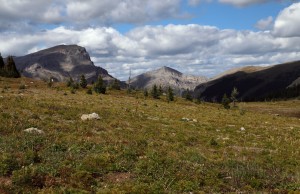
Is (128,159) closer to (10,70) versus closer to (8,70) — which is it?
(8,70)

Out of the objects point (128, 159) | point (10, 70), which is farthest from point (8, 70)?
point (128, 159)

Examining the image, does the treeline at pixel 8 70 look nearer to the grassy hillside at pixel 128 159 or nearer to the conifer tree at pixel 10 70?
the conifer tree at pixel 10 70

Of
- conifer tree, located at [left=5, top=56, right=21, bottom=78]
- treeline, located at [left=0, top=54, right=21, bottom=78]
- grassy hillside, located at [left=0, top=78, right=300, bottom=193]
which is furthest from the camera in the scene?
conifer tree, located at [left=5, top=56, right=21, bottom=78]

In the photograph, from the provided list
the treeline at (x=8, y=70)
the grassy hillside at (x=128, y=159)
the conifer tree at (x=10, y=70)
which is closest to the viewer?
the grassy hillside at (x=128, y=159)

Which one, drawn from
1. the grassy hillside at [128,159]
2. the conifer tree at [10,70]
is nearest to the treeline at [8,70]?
the conifer tree at [10,70]

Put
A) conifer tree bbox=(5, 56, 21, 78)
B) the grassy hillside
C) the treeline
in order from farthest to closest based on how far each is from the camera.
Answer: conifer tree bbox=(5, 56, 21, 78) → the treeline → the grassy hillside

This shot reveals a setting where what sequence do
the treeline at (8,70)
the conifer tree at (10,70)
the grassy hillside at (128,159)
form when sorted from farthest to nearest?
1. the conifer tree at (10,70)
2. the treeline at (8,70)
3. the grassy hillside at (128,159)

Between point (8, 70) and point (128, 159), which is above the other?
point (8, 70)

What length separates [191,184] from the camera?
14.7 metres

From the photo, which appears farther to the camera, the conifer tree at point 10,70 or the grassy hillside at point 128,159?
the conifer tree at point 10,70

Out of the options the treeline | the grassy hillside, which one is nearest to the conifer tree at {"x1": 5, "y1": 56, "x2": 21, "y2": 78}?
the treeline

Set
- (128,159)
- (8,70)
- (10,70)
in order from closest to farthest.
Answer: (128,159) → (8,70) → (10,70)

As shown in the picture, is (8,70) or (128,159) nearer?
(128,159)

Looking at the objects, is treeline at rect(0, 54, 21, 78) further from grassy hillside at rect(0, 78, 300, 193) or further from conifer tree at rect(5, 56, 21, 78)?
grassy hillside at rect(0, 78, 300, 193)
